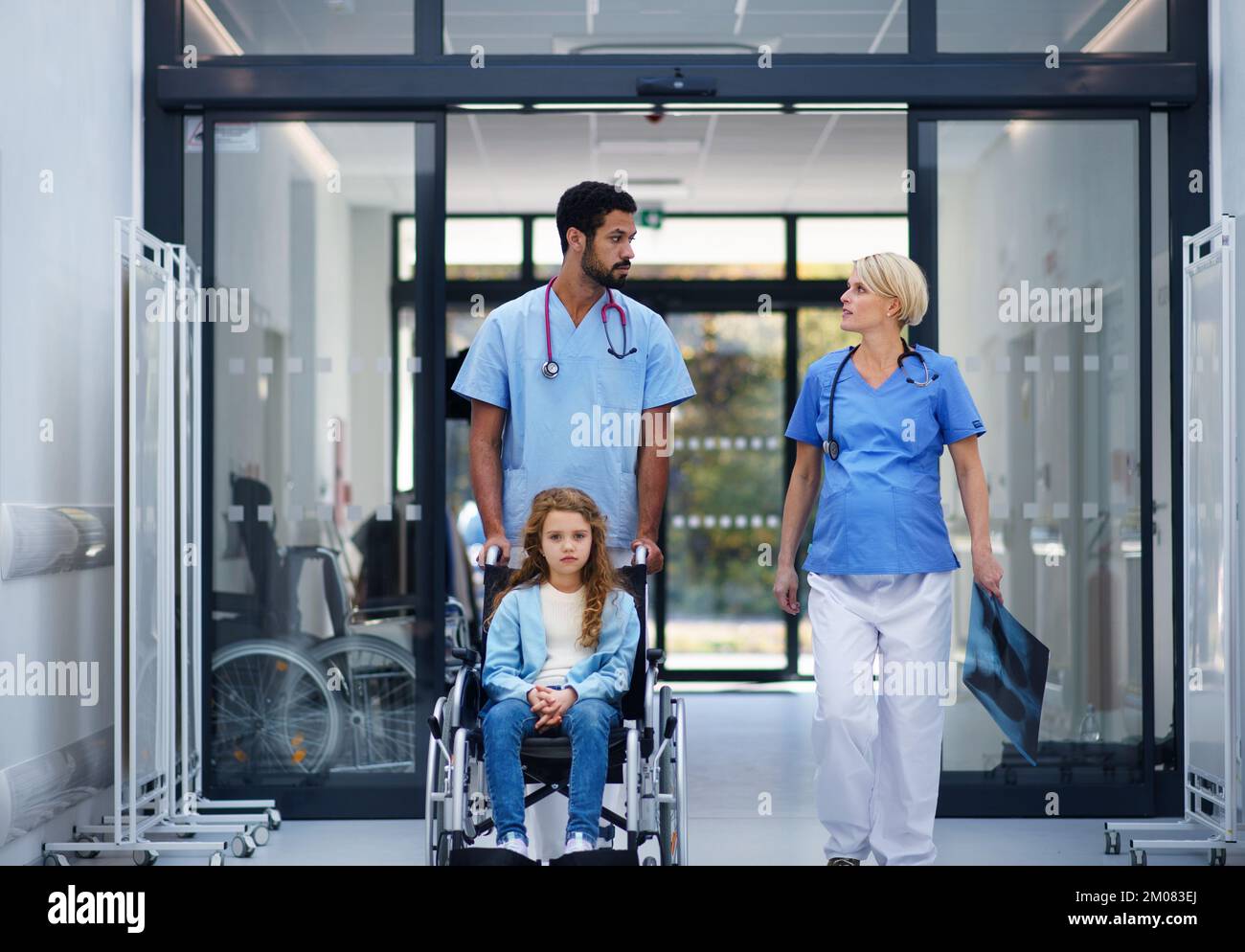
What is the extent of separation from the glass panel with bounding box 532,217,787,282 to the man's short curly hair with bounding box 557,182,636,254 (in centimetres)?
481

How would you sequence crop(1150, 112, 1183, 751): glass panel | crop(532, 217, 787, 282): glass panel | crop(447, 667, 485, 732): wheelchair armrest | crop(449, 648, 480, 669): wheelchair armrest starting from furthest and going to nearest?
1. crop(532, 217, 787, 282): glass panel
2. crop(1150, 112, 1183, 751): glass panel
3. crop(449, 648, 480, 669): wheelchair armrest
4. crop(447, 667, 485, 732): wheelchair armrest

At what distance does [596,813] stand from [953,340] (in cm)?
226

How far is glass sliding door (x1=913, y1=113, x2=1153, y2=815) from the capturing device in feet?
15.0

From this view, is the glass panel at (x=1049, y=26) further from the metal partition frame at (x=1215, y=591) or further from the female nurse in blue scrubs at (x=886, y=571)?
the female nurse in blue scrubs at (x=886, y=571)

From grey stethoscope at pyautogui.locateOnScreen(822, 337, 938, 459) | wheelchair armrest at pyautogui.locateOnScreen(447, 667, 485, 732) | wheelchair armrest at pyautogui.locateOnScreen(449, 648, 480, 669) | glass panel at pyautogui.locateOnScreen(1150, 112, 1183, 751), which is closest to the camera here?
wheelchair armrest at pyautogui.locateOnScreen(447, 667, 485, 732)

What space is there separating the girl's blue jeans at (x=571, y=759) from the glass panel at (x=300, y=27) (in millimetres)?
2417

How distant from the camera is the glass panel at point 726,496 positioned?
851 centimetres

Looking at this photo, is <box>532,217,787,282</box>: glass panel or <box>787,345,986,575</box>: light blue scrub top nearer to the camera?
<box>787,345,986,575</box>: light blue scrub top

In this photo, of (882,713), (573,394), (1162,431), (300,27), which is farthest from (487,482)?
(1162,431)

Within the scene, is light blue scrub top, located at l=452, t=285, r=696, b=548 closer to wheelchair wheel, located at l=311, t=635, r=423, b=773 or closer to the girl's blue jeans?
the girl's blue jeans

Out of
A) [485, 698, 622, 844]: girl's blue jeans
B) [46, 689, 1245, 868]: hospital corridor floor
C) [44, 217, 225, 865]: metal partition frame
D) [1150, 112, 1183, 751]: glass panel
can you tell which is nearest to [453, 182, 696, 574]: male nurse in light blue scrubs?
[485, 698, 622, 844]: girl's blue jeans

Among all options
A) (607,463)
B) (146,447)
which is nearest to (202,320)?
(146,447)

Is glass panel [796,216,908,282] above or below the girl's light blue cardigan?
Result: above
